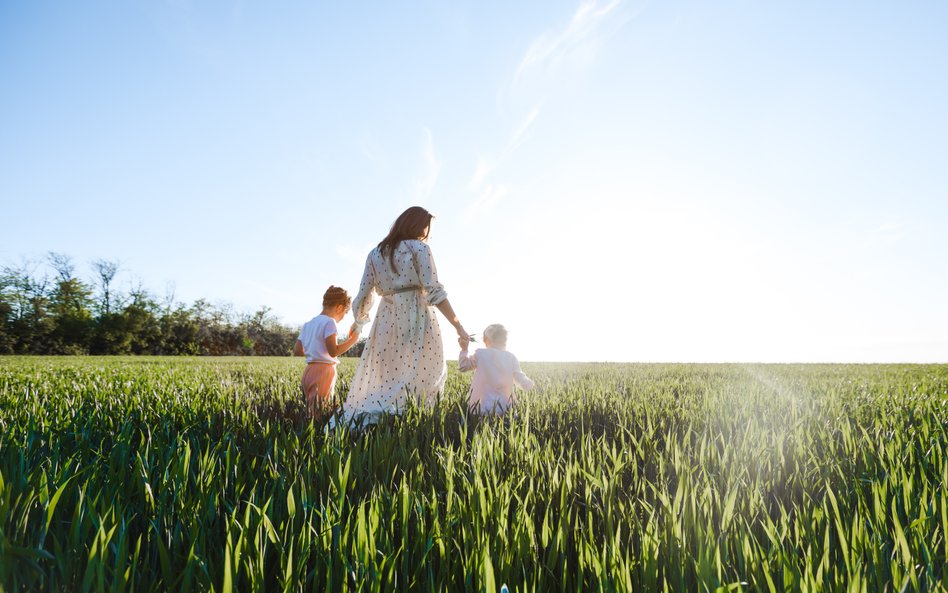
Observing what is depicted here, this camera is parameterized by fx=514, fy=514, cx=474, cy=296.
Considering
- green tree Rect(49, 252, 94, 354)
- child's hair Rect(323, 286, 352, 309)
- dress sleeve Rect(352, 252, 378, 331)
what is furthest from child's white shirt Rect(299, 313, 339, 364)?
green tree Rect(49, 252, 94, 354)

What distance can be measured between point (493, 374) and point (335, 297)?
70.8 inches

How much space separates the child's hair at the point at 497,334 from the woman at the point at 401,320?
75 centimetres

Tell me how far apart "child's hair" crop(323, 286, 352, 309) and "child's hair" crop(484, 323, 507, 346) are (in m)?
1.53

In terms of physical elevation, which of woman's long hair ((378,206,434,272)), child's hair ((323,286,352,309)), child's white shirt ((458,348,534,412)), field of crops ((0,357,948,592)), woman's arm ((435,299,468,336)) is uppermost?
woman's long hair ((378,206,434,272))

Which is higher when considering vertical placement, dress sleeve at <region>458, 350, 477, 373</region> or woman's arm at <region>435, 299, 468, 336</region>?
woman's arm at <region>435, 299, 468, 336</region>

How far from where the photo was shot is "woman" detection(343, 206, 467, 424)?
4.50 meters

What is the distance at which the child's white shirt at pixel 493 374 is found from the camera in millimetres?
5148

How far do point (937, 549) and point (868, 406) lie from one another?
4.62 meters

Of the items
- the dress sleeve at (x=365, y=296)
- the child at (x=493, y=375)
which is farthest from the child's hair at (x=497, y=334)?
the dress sleeve at (x=365, y=296)

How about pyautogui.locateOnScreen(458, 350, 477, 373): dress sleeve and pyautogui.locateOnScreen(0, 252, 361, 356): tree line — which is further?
pyautogui.locateOnScreen(0, 252, 361, 356): tree line

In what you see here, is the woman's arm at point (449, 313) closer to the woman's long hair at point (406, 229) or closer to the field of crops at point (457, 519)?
the woman's long hair at point (406, 229)

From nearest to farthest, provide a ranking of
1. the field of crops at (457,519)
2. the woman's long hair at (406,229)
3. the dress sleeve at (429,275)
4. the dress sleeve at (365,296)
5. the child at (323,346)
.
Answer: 1. the field of crops at (457,519)
2. the dress sleeve at (429,275)
3. the woman's long hair at (406,229)
4. the dress sleeve at (365,296)
5. the child at (323,346)

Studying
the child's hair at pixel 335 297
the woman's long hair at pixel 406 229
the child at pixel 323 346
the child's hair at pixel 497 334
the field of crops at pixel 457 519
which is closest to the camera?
the field of crops at pixel 457 519

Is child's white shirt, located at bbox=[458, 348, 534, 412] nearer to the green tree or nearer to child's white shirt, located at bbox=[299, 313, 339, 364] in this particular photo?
child's white shirt, located at bbox=[299, 313, 339, 364]
